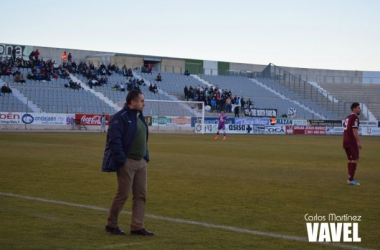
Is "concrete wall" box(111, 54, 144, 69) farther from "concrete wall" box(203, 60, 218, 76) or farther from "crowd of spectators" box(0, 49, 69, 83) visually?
"crowd of spectators" box(0, 49, 69, 83)

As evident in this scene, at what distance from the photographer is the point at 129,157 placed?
9430 mm

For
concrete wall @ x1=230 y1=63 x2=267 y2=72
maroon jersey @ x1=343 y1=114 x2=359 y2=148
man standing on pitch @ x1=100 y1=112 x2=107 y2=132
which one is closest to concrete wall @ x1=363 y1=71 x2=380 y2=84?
concrete wall @ x1=230 y1=63 x2=267 y2=72

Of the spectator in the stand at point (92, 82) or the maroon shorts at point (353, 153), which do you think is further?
the spectator in the stand at point (92, 82)

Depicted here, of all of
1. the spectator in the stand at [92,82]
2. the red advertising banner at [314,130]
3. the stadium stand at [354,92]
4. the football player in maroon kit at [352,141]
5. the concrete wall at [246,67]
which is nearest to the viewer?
the football player in maroon kit at [352,141]

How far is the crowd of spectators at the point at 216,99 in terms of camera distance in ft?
226

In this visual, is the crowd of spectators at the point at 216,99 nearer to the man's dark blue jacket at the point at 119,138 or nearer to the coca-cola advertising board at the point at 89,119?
the coca-cola advertising board at the point at 89,119

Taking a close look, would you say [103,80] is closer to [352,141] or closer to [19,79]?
[19,79]

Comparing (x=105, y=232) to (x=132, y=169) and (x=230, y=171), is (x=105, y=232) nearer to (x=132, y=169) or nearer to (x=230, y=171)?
(x=132, y=169)

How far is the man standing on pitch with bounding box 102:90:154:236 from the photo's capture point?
9.25 metres

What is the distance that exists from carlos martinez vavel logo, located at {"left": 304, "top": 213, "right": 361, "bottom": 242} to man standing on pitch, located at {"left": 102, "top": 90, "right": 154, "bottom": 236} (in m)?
2.54

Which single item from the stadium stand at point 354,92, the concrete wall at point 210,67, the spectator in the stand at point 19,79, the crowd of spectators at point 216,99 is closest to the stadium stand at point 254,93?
the concrete wall at point 210,67

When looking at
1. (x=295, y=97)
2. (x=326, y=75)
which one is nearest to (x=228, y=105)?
(x=295, y=97)

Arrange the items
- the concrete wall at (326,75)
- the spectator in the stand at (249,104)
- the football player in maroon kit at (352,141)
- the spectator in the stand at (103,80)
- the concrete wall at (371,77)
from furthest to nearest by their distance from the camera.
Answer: the concrete wall at (371,77), the concrete wall at (326,75), the spectator in the stand at (249,104), the spectator in the stand at (103,80), the football player in maroon kit at (352,141)

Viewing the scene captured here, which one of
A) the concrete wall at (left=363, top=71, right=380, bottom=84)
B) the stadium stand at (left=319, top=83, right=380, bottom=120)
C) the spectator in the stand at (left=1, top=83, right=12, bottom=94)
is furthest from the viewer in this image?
the concrete wall at (left=363, top=71, right=380, bottom=84)
